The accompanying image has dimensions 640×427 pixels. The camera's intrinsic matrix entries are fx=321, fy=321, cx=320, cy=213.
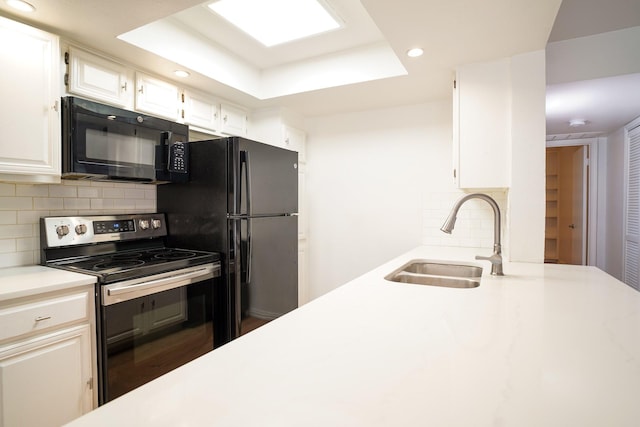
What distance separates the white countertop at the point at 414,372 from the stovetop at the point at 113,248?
111cm

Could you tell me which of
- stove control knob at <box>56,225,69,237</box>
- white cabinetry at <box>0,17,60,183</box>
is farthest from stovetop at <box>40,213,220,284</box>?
white cabinetry at <box>0,17,60,183</box>

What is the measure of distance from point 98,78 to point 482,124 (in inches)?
90.6

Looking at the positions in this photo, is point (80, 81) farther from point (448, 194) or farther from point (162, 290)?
point (448, 194)

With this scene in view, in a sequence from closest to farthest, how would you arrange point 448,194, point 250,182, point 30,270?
1. point 30,270
2. point 250,182
3. point 448,194

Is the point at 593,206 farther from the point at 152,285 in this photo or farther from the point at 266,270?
the point at 152,285

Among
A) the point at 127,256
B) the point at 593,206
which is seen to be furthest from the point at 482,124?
the point at 593,206

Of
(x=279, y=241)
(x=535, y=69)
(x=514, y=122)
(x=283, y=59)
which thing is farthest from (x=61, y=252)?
(x=535, y=69)

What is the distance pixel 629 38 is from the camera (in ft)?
6.45

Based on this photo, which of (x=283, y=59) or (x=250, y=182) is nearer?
(x=250, y=182)

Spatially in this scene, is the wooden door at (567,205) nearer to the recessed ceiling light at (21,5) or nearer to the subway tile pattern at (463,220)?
the subway tile pattern at (463,220)

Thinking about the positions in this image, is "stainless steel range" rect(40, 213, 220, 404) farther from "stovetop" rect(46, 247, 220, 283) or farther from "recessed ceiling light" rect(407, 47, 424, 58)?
"recessed ceiling light" rect(407, 47, 424, 58)

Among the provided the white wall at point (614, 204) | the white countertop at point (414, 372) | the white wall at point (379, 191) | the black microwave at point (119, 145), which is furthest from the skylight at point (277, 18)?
the white wall at point (614, 204)

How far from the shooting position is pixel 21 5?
57.5 inches

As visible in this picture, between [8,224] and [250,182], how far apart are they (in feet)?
4.29
